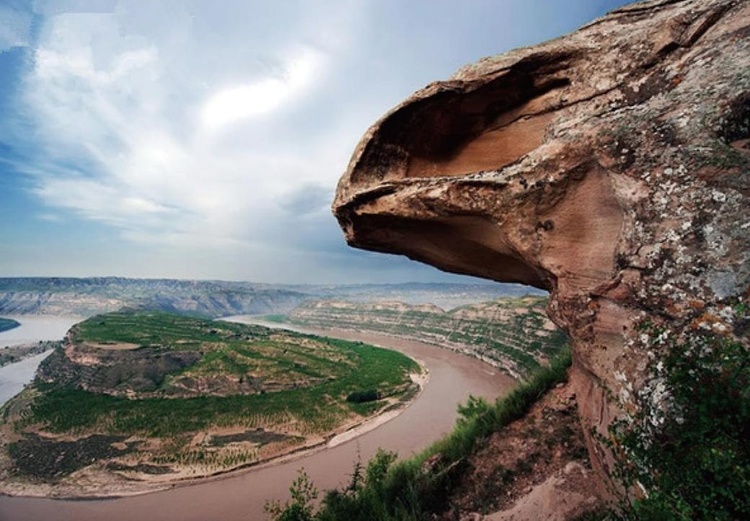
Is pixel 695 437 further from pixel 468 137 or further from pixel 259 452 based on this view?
pixel 259 452

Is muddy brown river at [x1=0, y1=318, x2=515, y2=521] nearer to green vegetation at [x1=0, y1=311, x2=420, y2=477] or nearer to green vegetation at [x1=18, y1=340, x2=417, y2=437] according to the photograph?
green vegetation at [x1=0, y1=311, x2=420, y2=477]

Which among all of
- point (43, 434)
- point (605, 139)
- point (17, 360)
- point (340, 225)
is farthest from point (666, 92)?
point (17, 360)

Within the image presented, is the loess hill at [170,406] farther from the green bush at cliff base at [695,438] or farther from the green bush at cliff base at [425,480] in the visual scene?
the green bush at cliff base at [695,438]

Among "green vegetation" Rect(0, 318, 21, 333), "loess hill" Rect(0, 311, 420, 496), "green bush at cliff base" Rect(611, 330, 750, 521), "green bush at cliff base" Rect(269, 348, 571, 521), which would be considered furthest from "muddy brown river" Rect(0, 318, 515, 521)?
"green vegetation" Rect(0, 318, 21, 333)

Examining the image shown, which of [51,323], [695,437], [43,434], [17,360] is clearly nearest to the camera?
[695,437]

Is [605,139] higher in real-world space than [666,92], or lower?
lower

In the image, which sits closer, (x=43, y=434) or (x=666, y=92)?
(x=666, y=92)
